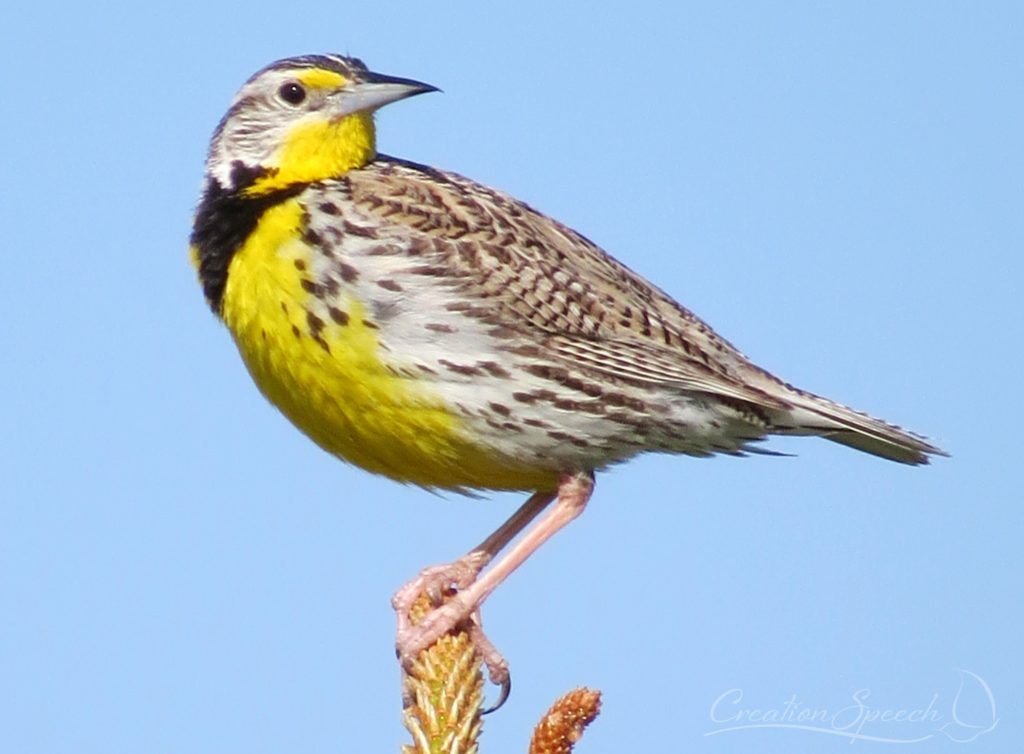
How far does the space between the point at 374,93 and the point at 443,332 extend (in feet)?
2.64

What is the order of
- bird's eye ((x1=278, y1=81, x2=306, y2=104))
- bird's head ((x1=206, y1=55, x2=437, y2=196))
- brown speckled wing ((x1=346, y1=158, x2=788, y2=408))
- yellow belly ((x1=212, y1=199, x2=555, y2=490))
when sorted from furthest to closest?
bird's eye ((x1=278, y1=81, x2=306, y2=104)), bird's head ((x1=206, y1=55, x2=437, y2=196)), brown speckled wing ((x1=346, y1=158, x2=788, y2=408)), yellow belly ((x1=212, y1=199, x2=555, y2=490))

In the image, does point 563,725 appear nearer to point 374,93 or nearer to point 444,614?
point 444,614

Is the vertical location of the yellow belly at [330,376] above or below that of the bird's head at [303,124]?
below

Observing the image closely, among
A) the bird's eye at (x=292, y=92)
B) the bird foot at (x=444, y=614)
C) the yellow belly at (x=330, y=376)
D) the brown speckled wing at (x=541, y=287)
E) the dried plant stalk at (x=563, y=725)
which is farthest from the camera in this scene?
the bird's eye at (x=292, y=92)

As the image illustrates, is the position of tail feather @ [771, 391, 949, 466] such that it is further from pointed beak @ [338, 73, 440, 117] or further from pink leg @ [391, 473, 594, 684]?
pointed beak @ [338, 73, 440, 117]

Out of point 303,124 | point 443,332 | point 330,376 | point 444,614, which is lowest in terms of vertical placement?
point 444,614

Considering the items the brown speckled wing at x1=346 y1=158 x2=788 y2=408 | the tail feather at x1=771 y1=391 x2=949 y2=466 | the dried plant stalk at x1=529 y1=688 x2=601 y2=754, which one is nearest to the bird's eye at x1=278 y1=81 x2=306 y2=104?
the brown speckled wing at x1=346 y1=158 x2=788 y2=408

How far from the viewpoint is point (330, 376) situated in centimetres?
434

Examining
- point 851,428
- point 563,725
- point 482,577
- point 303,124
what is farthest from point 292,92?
point 563,725

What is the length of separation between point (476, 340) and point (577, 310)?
1.22 ft

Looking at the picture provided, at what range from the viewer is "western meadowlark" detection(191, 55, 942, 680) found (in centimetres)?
441

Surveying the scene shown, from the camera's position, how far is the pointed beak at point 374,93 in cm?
486

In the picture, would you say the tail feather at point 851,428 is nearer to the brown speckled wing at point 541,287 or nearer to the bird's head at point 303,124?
the brown speckled wing at point 541,287

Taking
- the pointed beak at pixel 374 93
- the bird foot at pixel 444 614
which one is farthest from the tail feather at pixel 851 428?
the pointed beak at pixel 374 93
